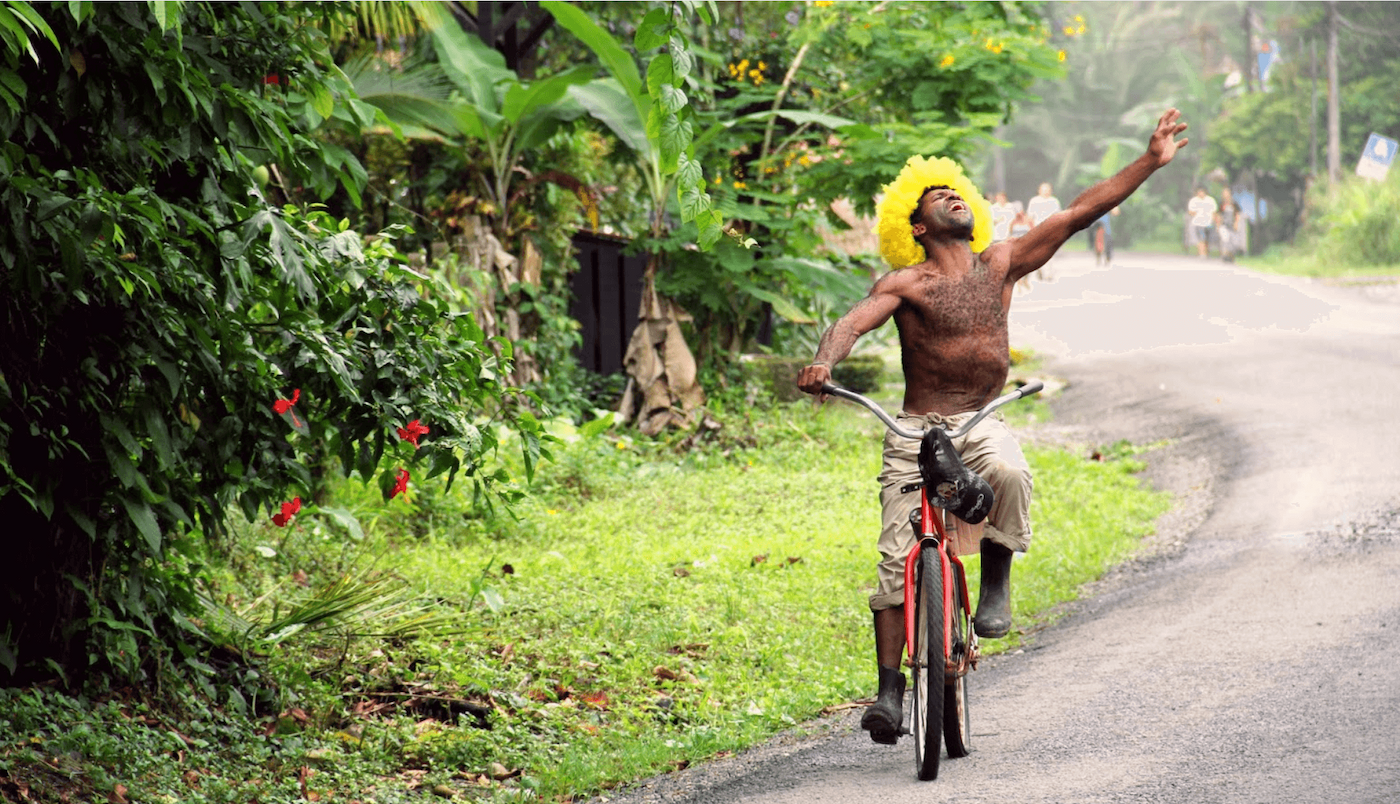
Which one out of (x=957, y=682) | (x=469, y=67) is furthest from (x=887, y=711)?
(x=469, y=67)

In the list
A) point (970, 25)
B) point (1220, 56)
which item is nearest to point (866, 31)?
point (970, 25)

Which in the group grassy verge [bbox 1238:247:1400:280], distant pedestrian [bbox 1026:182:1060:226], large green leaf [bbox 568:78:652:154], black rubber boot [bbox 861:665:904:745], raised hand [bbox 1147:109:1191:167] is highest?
large green leaf [bbox 568:78:652:154]

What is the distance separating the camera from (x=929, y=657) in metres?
4.94

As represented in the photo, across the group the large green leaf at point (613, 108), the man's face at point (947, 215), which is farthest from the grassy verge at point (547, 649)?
the large green leaf at point (613, 108)

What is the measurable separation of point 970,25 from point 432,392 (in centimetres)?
948

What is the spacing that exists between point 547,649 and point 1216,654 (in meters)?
2.97

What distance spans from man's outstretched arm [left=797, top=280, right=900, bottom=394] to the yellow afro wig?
0.53 feet

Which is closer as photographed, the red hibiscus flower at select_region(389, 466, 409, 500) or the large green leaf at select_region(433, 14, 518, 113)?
the red hibiscus flower at select_region(389, 466, 409, 500)

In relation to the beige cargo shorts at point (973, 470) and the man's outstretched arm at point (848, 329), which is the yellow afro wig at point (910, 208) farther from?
the beige cargo shorts at point (973, 470)

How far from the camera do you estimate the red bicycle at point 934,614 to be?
495 centimetres

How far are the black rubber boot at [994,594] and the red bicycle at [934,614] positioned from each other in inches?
3.7

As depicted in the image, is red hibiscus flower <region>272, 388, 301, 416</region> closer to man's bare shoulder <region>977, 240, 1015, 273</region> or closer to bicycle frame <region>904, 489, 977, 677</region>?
bicycle frame <region>904, 489, 977, 677</region>

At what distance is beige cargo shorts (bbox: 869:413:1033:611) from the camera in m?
5.34

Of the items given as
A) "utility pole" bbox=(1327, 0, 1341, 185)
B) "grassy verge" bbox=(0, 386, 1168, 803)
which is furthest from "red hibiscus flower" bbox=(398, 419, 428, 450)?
"utility pole" bbox=(1327, 0, 1341, 185)
